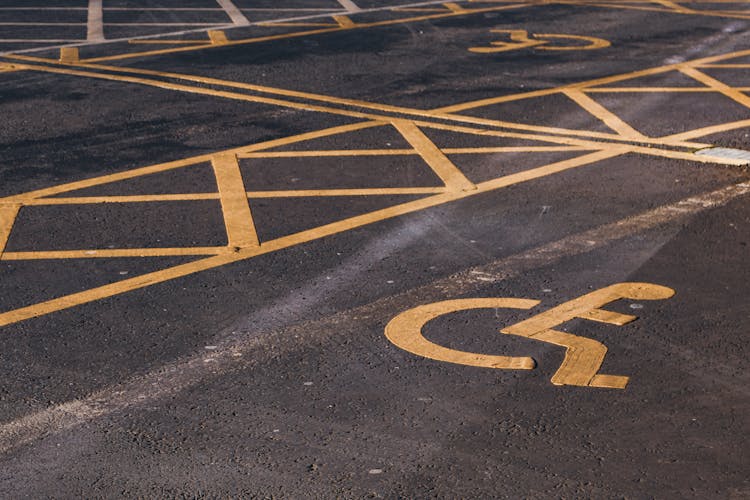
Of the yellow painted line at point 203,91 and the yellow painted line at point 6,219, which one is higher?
the yellow painted line at point 203,91

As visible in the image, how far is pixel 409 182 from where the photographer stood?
9703mm

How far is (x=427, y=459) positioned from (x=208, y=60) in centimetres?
1021

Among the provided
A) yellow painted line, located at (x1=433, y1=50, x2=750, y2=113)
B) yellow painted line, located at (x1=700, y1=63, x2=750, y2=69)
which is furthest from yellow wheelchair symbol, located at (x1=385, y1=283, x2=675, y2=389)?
yellow painted line, located at (x1=700, y1=63, x2=750, y2=69)

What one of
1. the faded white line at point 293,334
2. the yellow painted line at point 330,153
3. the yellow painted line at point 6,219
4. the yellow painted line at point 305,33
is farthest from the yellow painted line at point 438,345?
the yellow painted line at point 305,33

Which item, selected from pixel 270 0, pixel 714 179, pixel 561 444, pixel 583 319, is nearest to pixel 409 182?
pixel 714 179

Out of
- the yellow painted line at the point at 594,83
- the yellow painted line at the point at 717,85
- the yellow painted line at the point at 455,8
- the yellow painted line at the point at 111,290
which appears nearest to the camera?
the yellow painted line at the point at 111,290

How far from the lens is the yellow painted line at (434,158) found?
965 cm

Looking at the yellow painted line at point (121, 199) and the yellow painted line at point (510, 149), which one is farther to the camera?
the yellow painted line at point (510, 149)

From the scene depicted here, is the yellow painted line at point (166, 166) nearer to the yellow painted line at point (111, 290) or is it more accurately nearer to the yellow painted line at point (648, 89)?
the yellow painted line at point (111, 290)

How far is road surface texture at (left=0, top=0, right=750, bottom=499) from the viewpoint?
5.38 m

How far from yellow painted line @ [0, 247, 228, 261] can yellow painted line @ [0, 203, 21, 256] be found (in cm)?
19

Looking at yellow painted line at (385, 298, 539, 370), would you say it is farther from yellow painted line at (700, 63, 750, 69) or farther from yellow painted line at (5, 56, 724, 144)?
yellow painted line at (700, 63, 750, 69)

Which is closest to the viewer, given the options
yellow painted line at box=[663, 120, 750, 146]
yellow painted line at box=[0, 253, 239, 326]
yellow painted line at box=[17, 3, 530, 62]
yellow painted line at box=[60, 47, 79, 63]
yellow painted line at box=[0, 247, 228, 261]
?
yellow painted line at box=[0, 253, 239, 326]

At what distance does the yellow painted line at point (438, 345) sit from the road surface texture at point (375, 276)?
0.02 m
